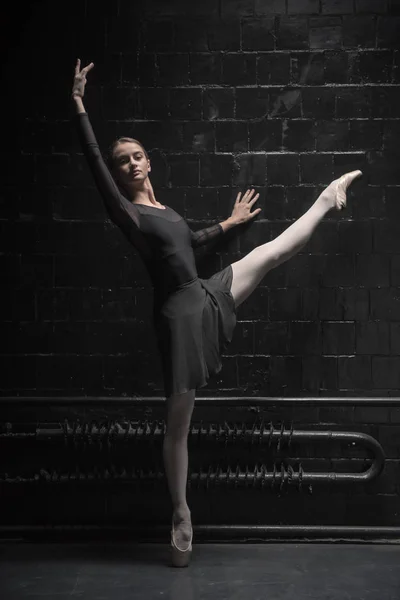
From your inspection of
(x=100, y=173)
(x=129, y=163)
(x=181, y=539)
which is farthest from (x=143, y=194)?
(x=181, y=539)

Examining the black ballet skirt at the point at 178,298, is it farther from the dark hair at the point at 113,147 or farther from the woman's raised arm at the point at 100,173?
the dark hair at the point at 113,147

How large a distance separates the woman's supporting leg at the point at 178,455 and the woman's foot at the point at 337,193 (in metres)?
1.13

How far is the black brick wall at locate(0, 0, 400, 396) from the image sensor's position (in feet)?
13.1

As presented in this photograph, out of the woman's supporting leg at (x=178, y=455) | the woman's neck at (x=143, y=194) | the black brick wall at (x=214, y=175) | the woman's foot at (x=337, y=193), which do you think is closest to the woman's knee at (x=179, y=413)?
the woman's supporting leg at (x=178, y=455)

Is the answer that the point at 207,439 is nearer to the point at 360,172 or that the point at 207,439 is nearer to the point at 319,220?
the point at 319,220

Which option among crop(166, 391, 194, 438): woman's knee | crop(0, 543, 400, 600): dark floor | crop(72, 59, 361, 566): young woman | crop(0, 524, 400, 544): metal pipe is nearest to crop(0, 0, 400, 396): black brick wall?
crop(72, 59, 361, 566): young woman

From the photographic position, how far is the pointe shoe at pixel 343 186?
3.74 meters

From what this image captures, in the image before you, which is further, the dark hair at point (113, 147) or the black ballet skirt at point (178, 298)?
the dark hair at point (113, 147)

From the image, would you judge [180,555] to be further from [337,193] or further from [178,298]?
[337,193]

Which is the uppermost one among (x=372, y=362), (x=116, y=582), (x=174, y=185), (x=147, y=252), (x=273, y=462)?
(x=174, y=185)

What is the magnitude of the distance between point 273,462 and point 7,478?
4.52ft

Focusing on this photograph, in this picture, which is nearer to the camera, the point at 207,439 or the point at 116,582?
the point at 116,582

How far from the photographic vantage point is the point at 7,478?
3965mm

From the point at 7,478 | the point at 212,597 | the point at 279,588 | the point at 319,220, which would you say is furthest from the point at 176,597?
the point at 319,220
